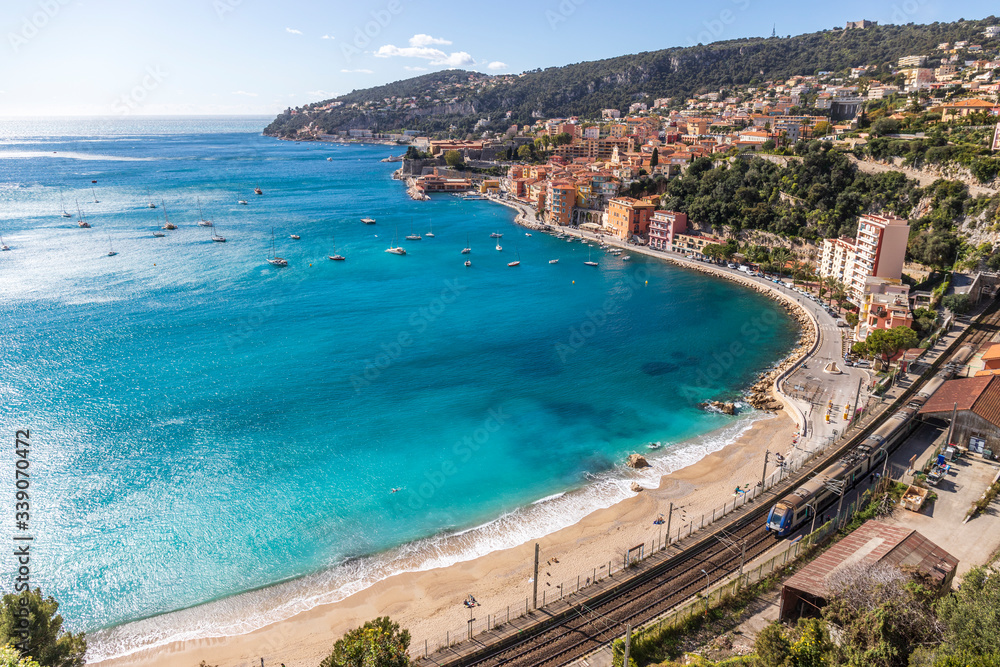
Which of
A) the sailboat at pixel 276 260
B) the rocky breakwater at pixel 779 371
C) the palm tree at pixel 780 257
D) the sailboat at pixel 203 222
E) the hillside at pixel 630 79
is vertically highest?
the hillside at pixel 630 79

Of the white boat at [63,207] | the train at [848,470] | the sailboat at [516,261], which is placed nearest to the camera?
the train at [848,470]

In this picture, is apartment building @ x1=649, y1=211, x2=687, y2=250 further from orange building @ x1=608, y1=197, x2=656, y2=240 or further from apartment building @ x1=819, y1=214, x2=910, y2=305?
apartment building @ x1=819, y1=214, x2=910, y2=305

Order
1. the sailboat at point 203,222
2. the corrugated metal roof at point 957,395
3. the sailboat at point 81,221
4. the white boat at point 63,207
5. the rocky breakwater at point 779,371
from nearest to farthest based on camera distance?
the corrugated metal roof at point 957,395 → the rocky breakwater at point 779,371 → the sailboat at point 81,221 → the sailboat at point 203,222 → the white boat at point 63,207

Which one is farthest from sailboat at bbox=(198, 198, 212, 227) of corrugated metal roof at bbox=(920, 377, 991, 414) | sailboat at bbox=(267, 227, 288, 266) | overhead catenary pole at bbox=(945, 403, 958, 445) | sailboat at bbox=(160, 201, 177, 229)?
overhead catenary pole at bbox=(945, 403, 958, 445)

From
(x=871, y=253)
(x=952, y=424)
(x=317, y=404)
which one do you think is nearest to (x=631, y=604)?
(x=952, y=424)

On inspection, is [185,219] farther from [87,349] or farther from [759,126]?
[759,126]

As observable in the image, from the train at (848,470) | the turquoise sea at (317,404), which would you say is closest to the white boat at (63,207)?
the turquoise sea at (317,404)

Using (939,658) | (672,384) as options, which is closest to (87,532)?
(939,658)

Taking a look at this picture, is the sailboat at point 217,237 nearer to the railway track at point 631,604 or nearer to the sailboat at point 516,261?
the sailboat at point 516,261
